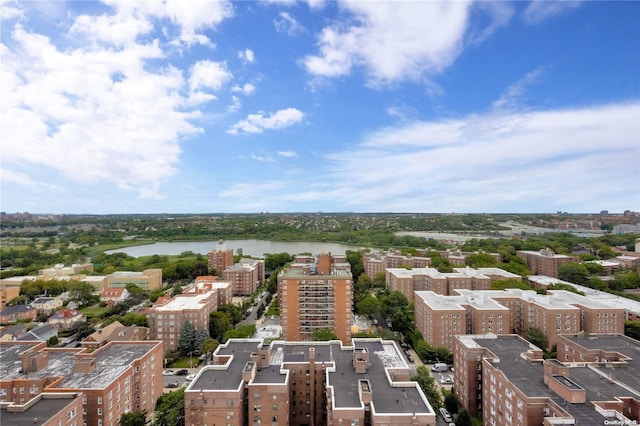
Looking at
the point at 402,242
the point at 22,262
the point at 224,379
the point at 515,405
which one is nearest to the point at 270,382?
the point at 224,379

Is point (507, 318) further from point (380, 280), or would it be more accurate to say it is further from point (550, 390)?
point (380, 280)

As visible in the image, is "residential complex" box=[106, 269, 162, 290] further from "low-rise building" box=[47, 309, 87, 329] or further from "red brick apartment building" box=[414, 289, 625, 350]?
"red brick apartment building" box=[414, 289, 625, 350]

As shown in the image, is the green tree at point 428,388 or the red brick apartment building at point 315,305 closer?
the green tree at point 428,388

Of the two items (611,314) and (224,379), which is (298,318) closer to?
(224,379)

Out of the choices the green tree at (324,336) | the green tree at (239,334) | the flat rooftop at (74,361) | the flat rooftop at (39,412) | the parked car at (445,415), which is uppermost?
the flat rooftop at (39,412)

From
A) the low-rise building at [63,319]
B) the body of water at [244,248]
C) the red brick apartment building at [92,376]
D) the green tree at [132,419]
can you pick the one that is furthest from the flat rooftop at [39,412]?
the body of water at [244,248]

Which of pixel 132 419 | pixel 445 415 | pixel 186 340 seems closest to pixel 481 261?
pixel 445 415

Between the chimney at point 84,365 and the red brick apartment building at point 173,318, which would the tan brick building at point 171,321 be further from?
the chimney at point 84,365

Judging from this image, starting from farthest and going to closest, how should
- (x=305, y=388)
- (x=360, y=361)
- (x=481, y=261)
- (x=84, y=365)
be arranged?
(x=481, y=261)
(x=305, y=388)
(x=84, y=365)
(x=360, y=361)
